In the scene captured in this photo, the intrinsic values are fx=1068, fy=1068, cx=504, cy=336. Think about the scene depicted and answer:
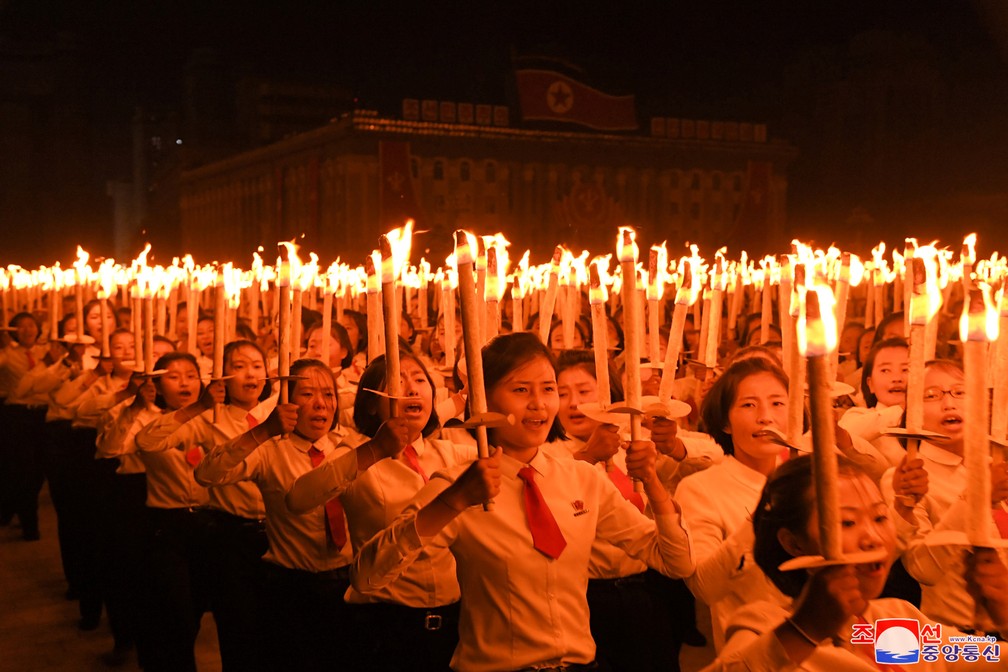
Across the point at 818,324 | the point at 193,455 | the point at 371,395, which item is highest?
the point at 818,324

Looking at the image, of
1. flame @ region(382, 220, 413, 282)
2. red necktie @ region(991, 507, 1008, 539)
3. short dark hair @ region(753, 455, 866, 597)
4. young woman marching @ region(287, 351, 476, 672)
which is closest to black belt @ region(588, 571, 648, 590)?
young woman marching @ region(287, 351, 476, 672)

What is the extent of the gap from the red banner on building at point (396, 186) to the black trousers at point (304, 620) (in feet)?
80.1

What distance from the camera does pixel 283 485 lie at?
4.00 meters

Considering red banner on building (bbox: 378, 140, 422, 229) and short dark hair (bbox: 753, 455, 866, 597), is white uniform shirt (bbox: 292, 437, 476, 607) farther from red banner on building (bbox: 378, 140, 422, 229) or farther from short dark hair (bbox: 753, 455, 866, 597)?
red banner on building (bbox: 378, 140, 422, 229)

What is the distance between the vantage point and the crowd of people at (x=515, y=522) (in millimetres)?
2021

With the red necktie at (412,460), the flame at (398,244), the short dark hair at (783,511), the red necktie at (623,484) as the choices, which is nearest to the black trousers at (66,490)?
the red necktie at (412,460)

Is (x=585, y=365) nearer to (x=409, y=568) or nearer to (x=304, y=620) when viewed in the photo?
(x=409, y=568)

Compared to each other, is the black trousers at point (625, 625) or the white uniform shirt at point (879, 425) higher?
the white uniform shirt at point (879, 425)

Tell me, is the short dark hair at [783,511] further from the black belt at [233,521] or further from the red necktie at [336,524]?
the black belt at [233,521]

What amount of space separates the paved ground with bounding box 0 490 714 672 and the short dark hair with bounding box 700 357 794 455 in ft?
7.37

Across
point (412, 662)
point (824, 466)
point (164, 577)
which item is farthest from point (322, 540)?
point (824, 466)

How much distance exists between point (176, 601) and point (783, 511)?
3.49m

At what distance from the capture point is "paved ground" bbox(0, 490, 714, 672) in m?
5.38

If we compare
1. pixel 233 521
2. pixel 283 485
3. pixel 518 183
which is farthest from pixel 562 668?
pixel 518 183
